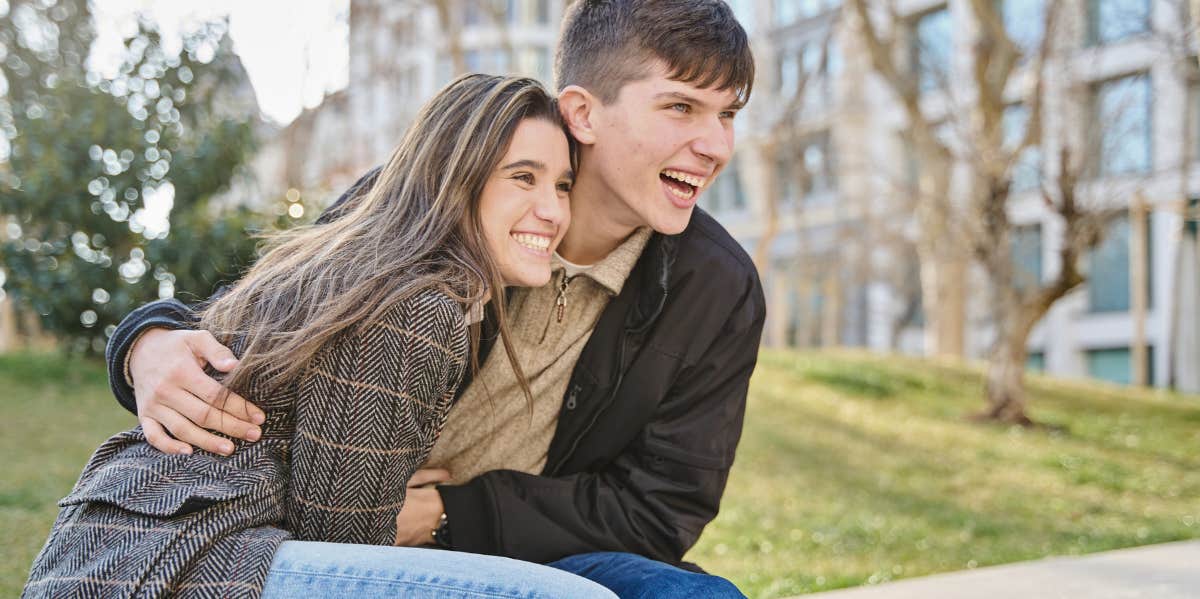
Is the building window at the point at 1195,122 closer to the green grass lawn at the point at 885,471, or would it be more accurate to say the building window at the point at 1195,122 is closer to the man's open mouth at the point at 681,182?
the green grass lawn at the point at 885,471

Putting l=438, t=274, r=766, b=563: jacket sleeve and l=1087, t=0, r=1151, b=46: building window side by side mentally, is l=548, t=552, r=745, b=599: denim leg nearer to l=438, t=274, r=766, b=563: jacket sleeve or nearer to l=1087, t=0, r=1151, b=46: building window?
l=438, t=274, r=766, b=563: jacket sleeve

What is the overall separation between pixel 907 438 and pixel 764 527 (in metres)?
3.38

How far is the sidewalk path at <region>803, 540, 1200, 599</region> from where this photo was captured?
3.34 metres

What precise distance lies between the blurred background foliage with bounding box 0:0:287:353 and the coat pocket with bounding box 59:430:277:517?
19.9 ft

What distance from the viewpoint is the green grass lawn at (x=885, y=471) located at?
5719mm

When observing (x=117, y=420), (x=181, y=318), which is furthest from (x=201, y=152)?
(x=181, y=318)

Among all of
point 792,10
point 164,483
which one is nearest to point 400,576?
point 164,483

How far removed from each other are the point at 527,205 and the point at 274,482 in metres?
0.82

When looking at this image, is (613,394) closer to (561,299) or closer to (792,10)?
(561,299)

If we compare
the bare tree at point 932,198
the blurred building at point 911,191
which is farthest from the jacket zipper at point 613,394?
the bare tree at point 932,198

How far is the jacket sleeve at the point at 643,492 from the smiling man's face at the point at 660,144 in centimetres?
33

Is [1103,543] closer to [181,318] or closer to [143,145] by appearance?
[181,318]

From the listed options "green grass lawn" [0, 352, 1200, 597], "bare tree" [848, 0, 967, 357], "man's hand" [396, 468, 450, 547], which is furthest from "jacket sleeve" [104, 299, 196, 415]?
"bare tree" [848, 0, 967, 357]

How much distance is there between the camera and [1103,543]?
604 cm
